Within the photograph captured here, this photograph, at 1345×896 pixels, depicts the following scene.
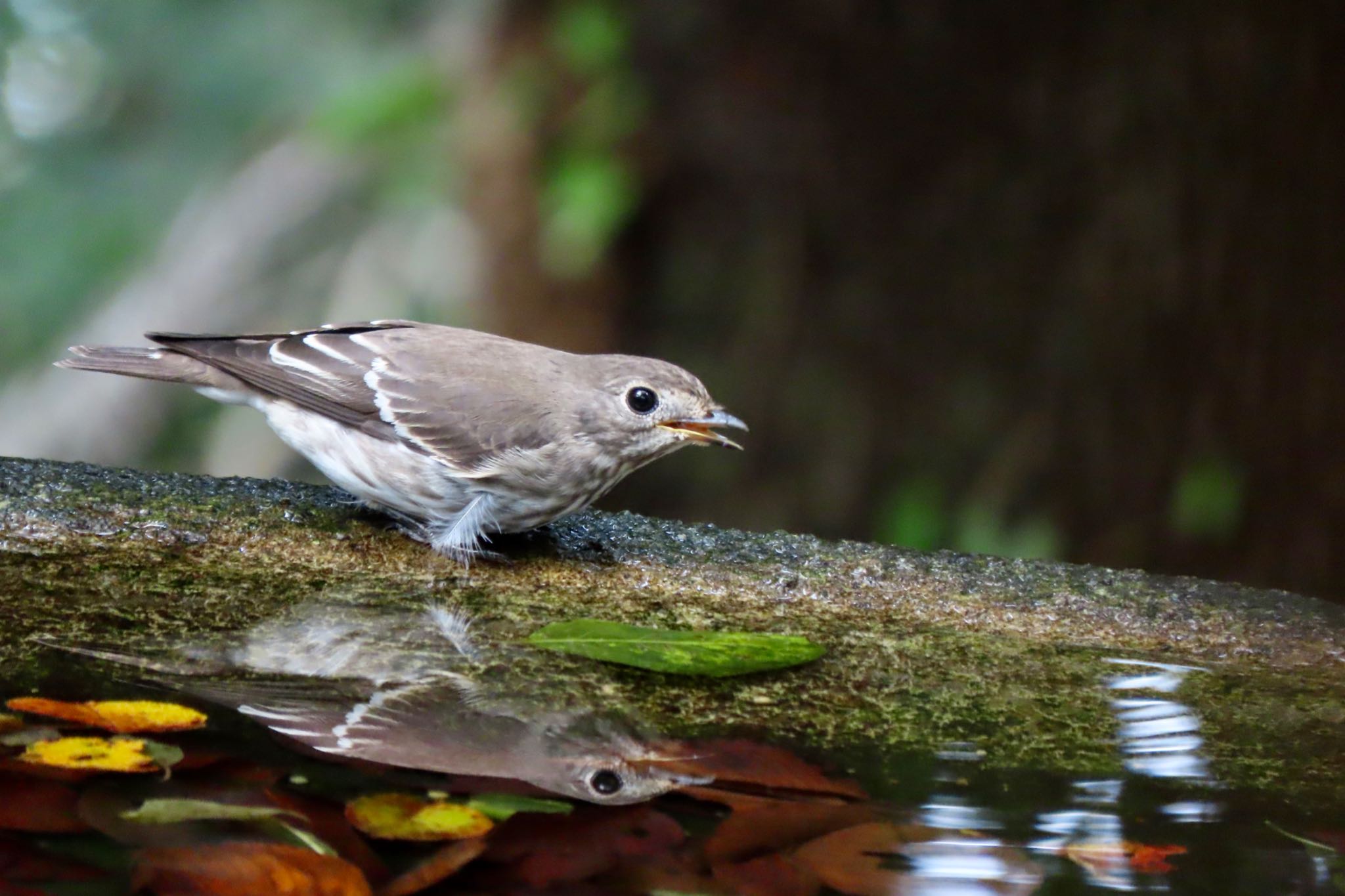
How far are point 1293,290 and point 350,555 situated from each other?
3.91m

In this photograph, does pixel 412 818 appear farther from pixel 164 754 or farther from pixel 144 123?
pixel 144 123

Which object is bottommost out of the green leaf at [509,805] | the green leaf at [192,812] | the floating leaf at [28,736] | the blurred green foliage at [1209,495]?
the green leaf at [192,812]

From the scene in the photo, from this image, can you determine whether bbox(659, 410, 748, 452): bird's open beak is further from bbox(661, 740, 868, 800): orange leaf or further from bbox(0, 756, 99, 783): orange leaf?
bbox(0, 756, 99, 783): orange leaf

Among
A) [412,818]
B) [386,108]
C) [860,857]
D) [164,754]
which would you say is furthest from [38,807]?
[386,108]

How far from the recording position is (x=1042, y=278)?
533 centimetres

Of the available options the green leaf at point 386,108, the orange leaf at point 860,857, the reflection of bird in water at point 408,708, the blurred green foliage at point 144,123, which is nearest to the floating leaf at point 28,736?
the reflection of bird in water at point 408,708

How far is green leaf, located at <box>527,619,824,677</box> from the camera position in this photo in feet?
8.03

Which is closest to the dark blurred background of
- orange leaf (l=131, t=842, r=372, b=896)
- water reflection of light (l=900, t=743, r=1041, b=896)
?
water reflection of light (l=900, t=743, r=1041, b=896)

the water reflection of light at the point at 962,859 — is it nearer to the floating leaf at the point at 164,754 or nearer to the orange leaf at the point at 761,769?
the orange leaf at the point at 761,769

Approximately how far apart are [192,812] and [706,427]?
185 centimetres

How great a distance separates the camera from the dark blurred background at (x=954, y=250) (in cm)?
516

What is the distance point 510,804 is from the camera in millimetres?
1777

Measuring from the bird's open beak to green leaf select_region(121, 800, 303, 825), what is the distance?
172 centimetres

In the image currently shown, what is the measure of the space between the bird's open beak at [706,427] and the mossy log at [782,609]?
0.25m
